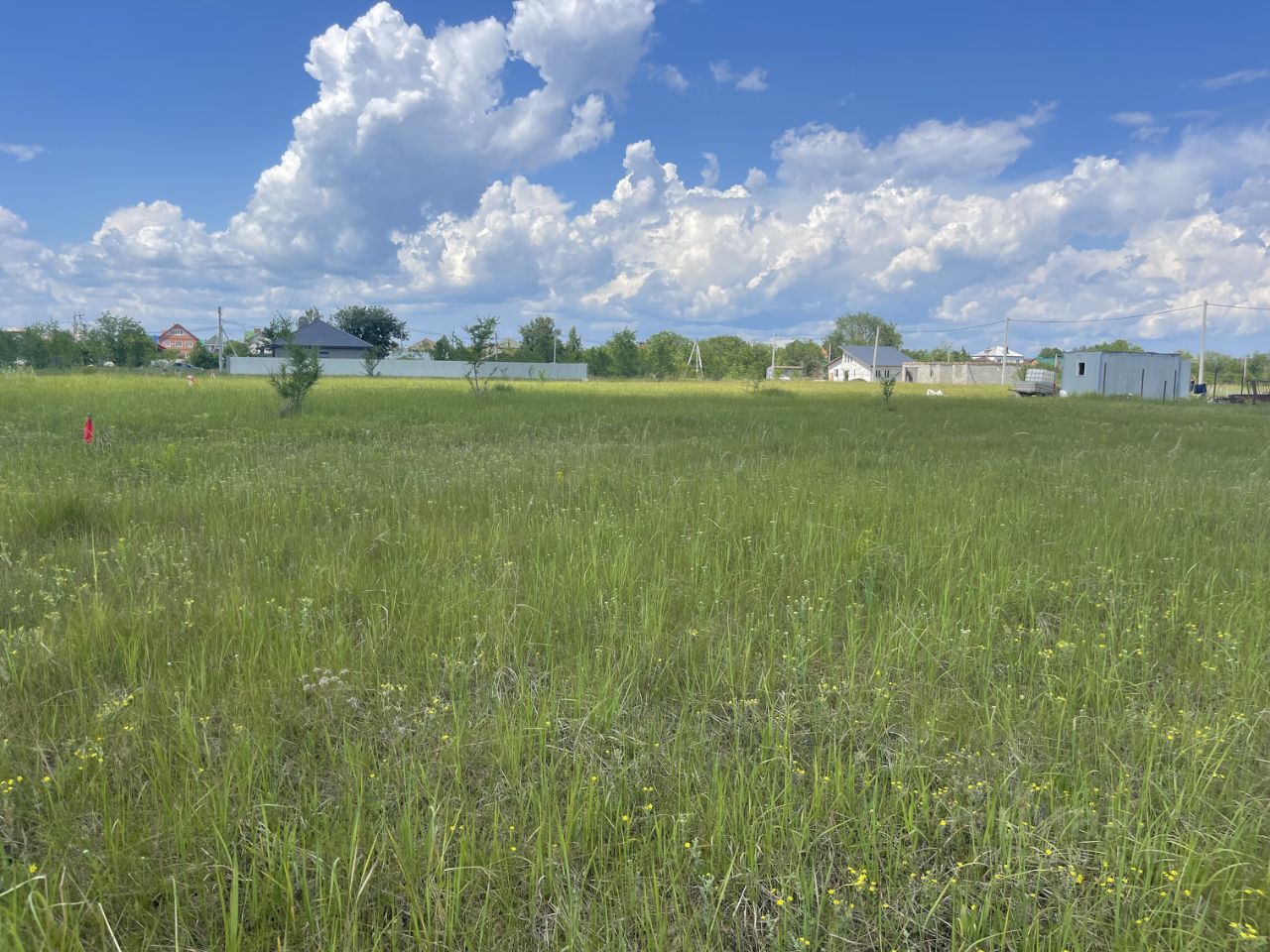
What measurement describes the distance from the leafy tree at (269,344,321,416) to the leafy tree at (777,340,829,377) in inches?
3794

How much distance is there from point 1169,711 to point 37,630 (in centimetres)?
437

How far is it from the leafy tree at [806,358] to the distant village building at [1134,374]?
223 feet

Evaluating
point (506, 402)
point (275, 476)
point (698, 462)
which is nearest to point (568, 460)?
point (698, 462)

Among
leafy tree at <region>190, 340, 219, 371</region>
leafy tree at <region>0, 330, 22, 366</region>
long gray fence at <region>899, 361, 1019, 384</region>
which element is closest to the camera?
leafy tree at <region>0, 330, 22, 366</region>

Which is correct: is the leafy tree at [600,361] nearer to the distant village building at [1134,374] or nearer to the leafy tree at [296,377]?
the distant village building at [1134,374]

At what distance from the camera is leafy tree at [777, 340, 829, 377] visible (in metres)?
104

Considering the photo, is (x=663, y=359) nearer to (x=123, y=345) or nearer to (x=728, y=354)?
(x=728, y=354)

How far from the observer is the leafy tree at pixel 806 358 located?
4112 inches

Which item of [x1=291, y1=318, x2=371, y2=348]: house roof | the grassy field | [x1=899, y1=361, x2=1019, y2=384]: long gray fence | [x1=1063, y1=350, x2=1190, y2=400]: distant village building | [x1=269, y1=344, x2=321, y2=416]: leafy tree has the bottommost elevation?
the grassy field

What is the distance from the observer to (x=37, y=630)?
2.59 metres

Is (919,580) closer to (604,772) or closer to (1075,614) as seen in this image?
(1075,614)

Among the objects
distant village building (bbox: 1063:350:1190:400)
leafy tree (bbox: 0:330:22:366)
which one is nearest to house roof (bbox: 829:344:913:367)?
distant village building (bbox: 1063:350:1190:400)

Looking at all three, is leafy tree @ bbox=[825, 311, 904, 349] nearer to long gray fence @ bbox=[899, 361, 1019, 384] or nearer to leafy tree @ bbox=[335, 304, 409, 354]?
long gray fence @ bbox=[899, 361, 1019, 384]

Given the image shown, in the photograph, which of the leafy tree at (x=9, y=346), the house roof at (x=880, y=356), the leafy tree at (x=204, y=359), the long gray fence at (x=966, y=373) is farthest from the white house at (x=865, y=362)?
the leafy tree at (x=9, y=346)
